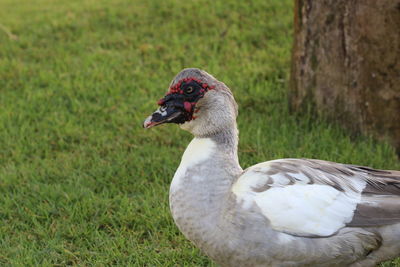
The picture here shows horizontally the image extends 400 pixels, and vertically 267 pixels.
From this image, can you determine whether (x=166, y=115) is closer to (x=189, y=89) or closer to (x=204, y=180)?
(x=189, y=89)

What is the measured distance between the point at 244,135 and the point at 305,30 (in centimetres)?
95

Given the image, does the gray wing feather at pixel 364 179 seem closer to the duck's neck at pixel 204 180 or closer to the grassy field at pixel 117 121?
the duck's neck at pixel 204 180

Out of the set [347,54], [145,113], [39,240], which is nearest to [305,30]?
[347,54]

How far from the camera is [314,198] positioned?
3174 mm

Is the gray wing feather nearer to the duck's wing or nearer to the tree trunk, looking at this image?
the duck's wing

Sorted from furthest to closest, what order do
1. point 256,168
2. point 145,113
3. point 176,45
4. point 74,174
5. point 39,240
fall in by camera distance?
point 176,45, point 145,113, point 74,174, point 39,240, point 256,168

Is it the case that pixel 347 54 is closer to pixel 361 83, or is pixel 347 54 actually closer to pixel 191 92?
pixel 361 83

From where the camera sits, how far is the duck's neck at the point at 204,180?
3.23 m

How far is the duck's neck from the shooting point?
3.23m

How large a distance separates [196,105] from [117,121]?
7.83ft

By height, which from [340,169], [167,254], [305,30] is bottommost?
[167,254]

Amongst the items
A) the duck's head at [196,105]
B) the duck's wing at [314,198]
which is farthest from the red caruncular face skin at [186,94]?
the duck's wing at [314,198]

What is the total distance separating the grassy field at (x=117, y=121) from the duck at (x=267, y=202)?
2.58 ft

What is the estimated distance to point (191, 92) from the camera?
336 centimetres
